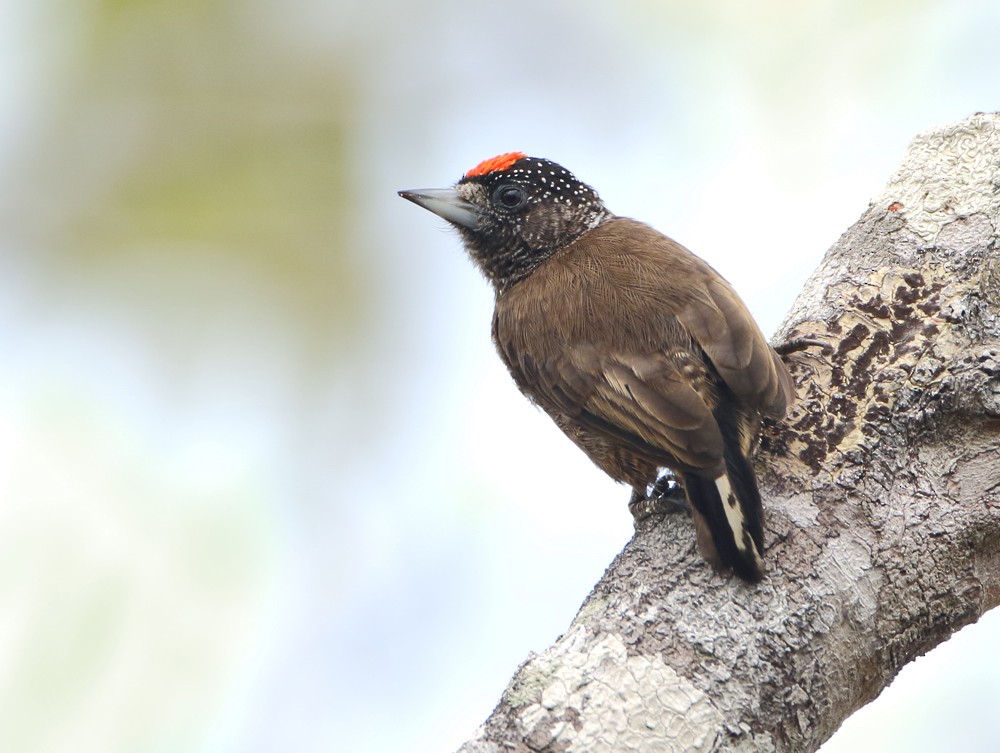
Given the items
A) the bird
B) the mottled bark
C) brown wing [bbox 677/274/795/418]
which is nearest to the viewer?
the mottled bark

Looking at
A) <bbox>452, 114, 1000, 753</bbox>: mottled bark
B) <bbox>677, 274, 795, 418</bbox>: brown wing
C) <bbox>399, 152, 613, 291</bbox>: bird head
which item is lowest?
<bbox>452, 114, 1000, 753</bbox>: mottled bark

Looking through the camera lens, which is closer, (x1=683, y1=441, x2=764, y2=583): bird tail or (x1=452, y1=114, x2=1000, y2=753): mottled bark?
(x1=452, y1=114, x2=1000, y2=753): mottled bark

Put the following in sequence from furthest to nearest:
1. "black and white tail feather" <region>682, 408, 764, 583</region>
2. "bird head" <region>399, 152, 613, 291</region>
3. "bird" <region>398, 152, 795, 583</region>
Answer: "bird head" <region>399, 152, 613, 291</region> → "bird" <region>398, 152, 795, 583</region> → "black and white tail feather" <region>682, 408, 764, 583</region>

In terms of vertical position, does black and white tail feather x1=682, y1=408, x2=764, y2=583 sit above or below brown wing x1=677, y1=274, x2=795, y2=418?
below

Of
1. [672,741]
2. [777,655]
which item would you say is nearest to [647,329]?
[777,655]

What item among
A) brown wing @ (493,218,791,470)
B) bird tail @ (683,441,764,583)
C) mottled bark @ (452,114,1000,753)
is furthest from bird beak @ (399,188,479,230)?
bird tail @ (683,441,764,583)

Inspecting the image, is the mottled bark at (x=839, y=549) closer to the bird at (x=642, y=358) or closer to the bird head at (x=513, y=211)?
the bird at (x=642, y=358)

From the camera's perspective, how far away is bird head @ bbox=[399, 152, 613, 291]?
498 cm

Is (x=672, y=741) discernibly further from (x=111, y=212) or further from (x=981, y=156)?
(x=111, y=212)

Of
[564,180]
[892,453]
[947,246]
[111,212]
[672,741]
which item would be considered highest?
[111,212]

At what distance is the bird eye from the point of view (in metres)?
5.08

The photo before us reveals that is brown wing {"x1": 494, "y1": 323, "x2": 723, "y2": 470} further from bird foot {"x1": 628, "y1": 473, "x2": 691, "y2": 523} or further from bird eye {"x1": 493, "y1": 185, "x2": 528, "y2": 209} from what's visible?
bird eye {"x1": 493, "y1": 185, "x2": 528, "y2": 209}

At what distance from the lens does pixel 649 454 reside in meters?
3.66

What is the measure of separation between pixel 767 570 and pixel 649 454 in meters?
0.70
